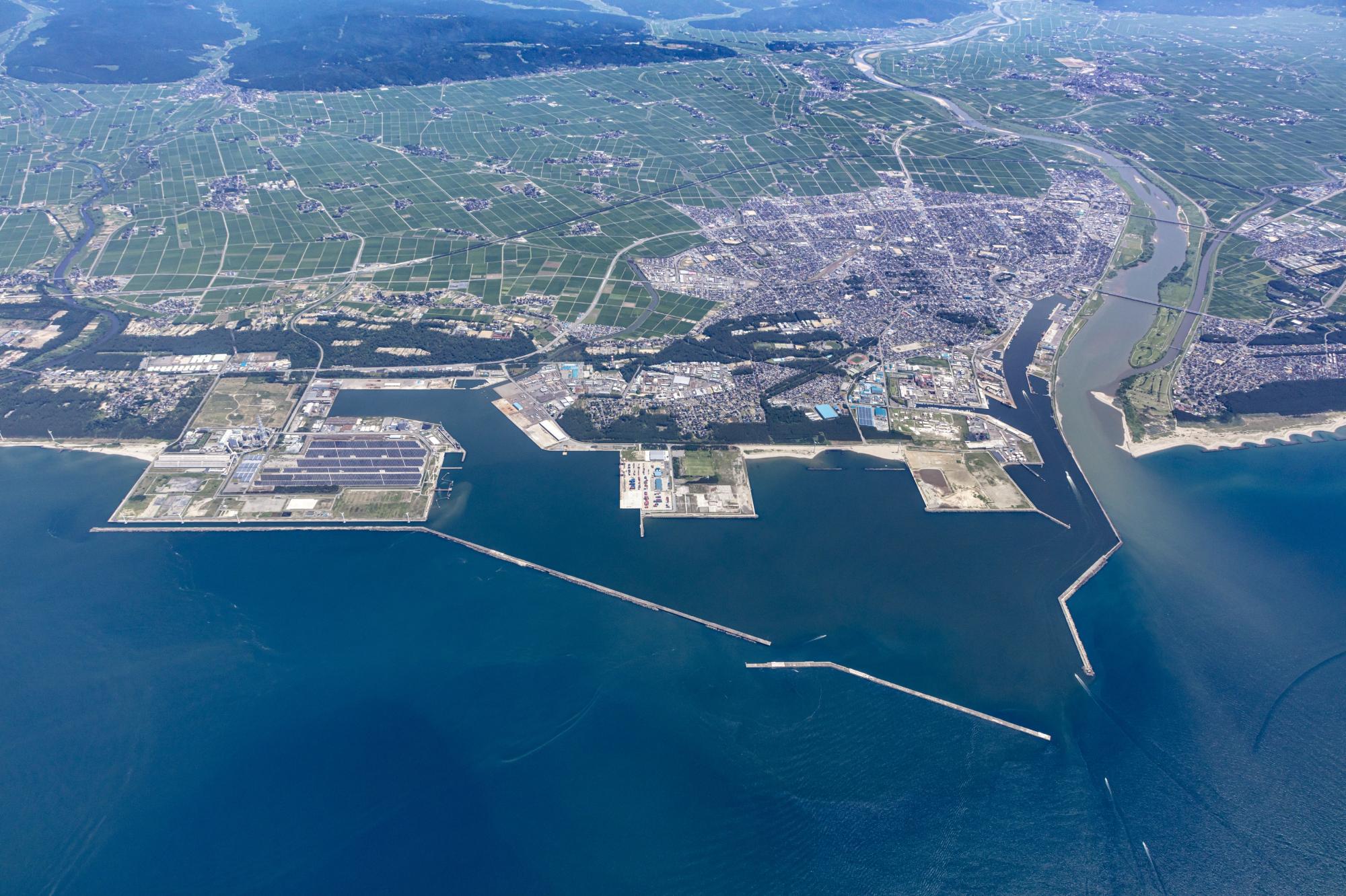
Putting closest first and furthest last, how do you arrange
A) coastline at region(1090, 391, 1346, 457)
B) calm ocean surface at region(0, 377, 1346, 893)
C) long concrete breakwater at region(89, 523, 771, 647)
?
calm ocean surface at region(0, 377, 1346, 893) < long concrete breakwater at region(89, 523, 771, 647) < coastline at region(1090, 391, 1346, 457)

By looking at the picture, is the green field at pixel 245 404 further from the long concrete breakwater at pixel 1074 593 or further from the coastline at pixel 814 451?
the long concrete breakwater at pixel 1074 593

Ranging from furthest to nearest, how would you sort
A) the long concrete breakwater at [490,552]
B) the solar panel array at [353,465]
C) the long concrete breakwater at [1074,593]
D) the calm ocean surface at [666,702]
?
1. the solar panel array at [353,465]
2. the long concrete breakwater at [490,552]
3. the long concrete breakwater at [1074,593]
4. the calm ocean surface at [666,702]

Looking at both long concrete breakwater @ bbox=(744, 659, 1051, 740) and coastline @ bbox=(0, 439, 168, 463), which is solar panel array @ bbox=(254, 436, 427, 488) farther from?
long concrete breakwater @ bbox=(744, 659, 1051, 740)

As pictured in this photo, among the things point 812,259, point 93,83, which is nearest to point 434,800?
point 812,259

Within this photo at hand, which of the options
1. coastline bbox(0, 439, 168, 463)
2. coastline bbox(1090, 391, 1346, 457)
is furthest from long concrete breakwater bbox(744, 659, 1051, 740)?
coastline bbox(0, 439, 168, 463)

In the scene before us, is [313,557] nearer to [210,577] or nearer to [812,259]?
[210,577]

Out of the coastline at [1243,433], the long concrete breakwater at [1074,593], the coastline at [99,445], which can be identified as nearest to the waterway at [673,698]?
the long concrete breakwater at [1074,593]

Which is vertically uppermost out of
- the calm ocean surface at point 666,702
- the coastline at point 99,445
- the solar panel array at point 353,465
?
the solar panel array at point 353,465
